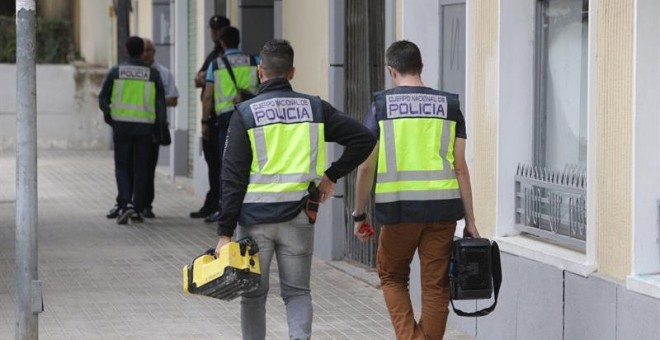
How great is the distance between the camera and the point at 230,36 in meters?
14.4

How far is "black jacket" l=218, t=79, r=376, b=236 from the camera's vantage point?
7.05 meters

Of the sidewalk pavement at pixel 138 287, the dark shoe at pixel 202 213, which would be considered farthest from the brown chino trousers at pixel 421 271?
the dark shoe at pixel 202 213

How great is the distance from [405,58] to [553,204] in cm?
152

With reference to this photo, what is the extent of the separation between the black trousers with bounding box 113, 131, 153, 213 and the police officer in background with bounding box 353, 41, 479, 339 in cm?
794

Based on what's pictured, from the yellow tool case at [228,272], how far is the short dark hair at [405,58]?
1.23 meters

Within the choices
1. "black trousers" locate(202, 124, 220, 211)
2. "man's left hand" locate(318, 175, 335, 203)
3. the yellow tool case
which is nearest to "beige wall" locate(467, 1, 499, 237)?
"man's left hand" locate(318, 175, 335, 203)

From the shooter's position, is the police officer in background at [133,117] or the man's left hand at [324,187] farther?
the police officer in background at [133,117]

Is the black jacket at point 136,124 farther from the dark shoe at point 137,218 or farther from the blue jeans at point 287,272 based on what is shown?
the blue jeans at point 287,272

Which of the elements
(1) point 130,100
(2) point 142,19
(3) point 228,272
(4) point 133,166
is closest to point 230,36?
(1) point 130,100

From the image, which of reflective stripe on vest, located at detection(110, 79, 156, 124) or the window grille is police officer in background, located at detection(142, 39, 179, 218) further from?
the window grille

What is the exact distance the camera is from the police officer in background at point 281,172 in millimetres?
7062

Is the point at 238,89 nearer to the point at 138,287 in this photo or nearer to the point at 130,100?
the point at 130,100

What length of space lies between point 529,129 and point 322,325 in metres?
1.90

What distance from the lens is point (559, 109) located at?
28.5ft
